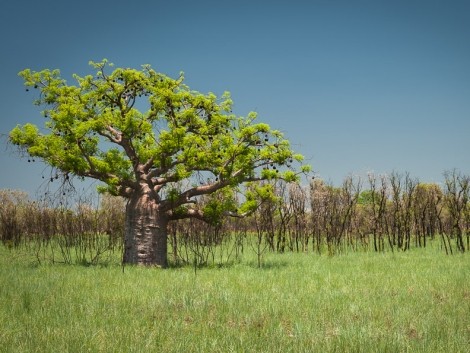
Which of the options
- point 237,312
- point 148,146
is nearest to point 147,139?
point 148,146

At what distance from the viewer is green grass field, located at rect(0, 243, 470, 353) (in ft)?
17.0

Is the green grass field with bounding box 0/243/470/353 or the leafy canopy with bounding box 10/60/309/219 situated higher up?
the leafy canopy with bounding box 10/60/309/219

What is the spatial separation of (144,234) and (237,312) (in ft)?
29.2

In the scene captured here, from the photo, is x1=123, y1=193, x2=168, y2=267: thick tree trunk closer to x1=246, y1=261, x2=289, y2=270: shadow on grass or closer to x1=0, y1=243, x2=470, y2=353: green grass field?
x1=0, y1=243, x2=470, y2=353: green grass field

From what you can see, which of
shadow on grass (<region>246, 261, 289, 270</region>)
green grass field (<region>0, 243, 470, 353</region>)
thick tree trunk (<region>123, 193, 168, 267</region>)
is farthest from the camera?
thick tree trunk (<region>123, 193, 168, 267</region>)

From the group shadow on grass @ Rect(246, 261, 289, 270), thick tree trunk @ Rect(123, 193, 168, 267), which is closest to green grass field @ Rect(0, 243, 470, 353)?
shadow on grass @ Rect(246, 261, 289, 270)

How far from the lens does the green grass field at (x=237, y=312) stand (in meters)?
5.18

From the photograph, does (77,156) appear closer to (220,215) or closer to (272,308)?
(220,215)

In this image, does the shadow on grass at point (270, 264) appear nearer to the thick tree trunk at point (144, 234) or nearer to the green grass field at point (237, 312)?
the green grass field at point (237, 312)

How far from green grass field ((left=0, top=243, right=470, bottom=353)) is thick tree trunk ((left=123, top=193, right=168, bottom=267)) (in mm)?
2853

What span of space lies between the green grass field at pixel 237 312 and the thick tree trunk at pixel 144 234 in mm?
2853

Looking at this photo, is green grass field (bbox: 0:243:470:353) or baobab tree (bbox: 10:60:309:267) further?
baobab tree (bbox: 10:60:309:267)

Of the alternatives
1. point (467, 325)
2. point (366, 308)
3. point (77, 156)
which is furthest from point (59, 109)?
point (467, 325)

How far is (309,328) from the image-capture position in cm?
591
